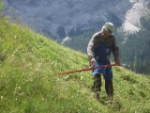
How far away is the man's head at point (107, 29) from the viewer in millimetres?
9181

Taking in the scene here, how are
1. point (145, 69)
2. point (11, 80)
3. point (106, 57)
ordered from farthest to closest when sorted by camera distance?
1. point (145, 69)
2. point (106, 57)
3. point (11, 80)

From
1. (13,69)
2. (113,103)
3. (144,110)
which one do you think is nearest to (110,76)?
(144,110)

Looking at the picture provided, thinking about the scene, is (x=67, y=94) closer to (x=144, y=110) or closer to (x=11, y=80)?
(x=11, y=80)

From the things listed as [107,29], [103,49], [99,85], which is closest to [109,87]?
[99,85]

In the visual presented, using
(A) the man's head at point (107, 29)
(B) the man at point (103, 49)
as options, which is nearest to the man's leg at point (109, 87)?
(B) the man at point (103, 49)

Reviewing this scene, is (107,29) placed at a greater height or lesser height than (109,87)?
greater

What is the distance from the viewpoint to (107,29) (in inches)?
364

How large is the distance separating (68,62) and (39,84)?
6693 millimetres

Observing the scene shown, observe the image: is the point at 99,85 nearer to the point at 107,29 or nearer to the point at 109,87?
the point at 109,87

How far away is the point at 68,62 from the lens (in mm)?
12844

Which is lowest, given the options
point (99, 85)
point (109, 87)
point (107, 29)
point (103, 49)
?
point (109, 87)

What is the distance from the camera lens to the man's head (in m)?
9.18

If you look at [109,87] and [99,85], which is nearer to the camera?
[99,85]

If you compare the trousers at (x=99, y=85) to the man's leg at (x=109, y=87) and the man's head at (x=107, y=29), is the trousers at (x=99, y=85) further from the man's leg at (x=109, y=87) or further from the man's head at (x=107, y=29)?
the man's head at (x=107, y=29)
